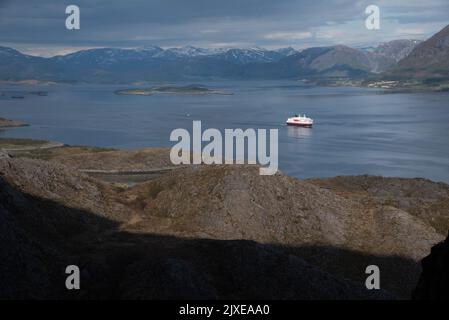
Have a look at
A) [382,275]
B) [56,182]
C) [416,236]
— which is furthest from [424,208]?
[56,182]

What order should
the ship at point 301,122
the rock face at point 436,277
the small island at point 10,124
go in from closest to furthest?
the rock face at point 436,277
the ship at point 301,122
the small island at point 10,124

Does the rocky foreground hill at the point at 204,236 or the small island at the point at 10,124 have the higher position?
the small island at the point at 10,124

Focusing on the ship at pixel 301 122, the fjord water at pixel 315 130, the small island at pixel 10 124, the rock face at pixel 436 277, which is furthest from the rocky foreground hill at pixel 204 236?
the small island at pixel 10 124

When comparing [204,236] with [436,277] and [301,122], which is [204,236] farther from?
[301,122]

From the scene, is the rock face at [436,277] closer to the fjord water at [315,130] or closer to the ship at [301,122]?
the fjord water at [315,130]

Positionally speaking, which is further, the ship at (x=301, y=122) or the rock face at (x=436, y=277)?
the ship at (x=301, y=122)

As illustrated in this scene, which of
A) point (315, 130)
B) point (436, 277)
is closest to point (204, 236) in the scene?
point (436, 277)
